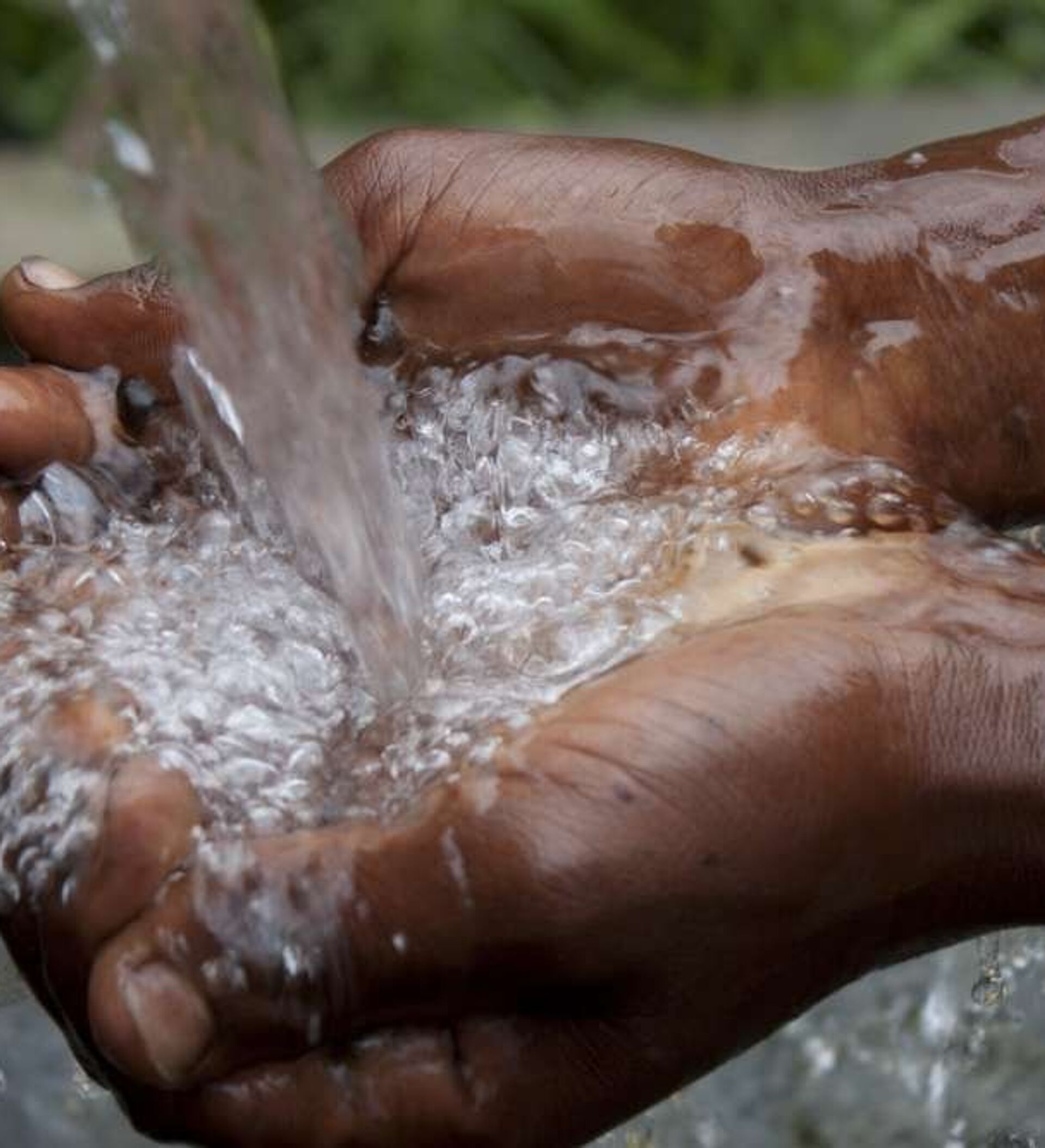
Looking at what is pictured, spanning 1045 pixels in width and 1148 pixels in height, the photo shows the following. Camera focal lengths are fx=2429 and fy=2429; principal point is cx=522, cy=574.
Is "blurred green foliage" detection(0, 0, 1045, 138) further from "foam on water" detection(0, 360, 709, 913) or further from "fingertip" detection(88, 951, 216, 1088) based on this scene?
"fingertip" detection(88, 951, 216, 1088)

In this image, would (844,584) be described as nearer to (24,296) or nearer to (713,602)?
(713,602)

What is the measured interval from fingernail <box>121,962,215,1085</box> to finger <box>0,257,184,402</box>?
0.51 metres

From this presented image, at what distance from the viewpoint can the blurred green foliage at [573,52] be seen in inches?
134

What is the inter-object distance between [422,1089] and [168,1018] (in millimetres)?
130

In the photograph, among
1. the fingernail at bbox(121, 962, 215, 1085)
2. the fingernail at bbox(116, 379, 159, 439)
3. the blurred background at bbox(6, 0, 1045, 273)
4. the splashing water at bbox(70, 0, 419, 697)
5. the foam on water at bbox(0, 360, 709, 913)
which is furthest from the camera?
the blurred background at bbox(6, 0, 1045, 273)

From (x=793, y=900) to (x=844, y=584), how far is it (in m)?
0.20

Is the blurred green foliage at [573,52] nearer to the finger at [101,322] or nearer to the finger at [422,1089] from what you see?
the finger at [101,322]

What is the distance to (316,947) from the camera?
1.15m

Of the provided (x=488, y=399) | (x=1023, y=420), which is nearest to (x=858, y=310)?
(x=1023, y=420)

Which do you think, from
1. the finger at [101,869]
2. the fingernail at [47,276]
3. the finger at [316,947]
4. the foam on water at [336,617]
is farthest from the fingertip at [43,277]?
the finger at [316,947]

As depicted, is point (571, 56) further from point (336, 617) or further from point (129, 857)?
point (129, 857)

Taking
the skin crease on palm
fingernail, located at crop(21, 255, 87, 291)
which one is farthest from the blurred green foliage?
the skin crease on palm

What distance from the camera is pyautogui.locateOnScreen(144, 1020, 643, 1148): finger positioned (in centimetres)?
117

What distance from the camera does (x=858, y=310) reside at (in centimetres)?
153
